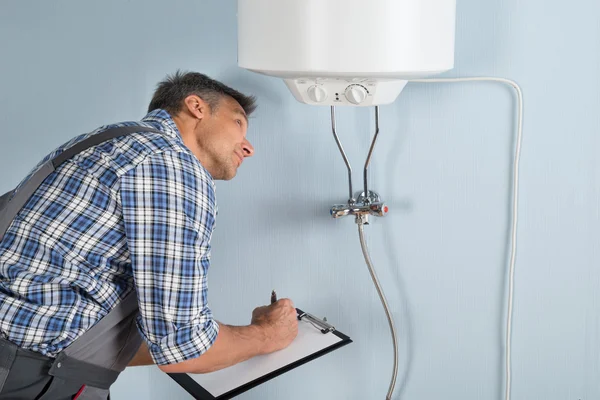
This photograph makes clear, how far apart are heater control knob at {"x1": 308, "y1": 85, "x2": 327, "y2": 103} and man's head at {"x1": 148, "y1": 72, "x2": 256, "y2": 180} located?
17 cm

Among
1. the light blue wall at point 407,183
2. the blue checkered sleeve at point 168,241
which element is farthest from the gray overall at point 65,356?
the light blue wall at point 407,183

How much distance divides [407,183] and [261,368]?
0.54m

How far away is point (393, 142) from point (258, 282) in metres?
0.52

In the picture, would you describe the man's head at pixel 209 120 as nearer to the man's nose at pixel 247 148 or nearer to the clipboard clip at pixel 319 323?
the man's nose at pixel 247 148

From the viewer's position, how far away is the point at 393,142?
5.29 ft

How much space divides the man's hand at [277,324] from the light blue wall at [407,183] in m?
0.29

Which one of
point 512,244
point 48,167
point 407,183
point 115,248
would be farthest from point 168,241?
point 512,244

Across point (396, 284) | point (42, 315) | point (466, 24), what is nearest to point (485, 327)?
point (396, 284)

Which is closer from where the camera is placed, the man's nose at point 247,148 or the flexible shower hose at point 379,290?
the man's nose at point 247,148

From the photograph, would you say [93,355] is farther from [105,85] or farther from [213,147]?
[105,85]

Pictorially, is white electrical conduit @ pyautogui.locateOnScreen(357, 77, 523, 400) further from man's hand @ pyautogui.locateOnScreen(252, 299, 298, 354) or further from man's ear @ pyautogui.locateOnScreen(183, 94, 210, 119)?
man's ear @ pyautogui.locateOnScreen(183, 94, 210, 119)

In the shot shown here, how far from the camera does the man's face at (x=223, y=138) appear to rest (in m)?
1.40

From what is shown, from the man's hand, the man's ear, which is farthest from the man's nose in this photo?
the man's hand

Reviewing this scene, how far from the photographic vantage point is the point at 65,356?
124cm
